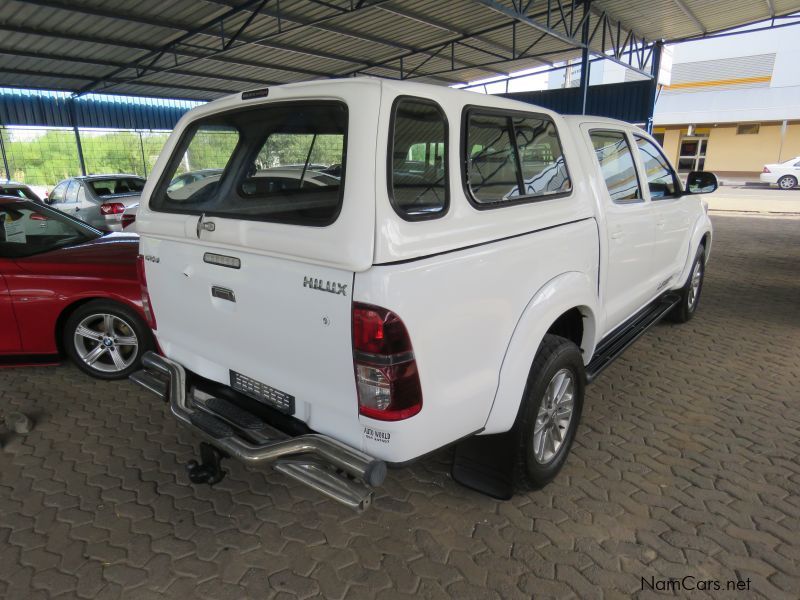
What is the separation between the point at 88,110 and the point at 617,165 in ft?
64.5

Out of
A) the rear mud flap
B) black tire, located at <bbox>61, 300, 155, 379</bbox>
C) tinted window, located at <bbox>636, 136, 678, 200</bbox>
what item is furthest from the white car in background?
black tire, located at <bbox>61, 300, 155, 379</bbox>

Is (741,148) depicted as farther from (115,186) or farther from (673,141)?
(115,186)

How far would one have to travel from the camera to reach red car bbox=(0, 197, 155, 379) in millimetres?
3980

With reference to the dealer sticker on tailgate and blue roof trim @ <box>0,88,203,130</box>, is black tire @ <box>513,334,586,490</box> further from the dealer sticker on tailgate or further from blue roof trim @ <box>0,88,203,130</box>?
blue roof trim @ <box>0,88,203,130</box>

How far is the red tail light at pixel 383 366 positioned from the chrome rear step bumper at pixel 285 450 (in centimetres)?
21

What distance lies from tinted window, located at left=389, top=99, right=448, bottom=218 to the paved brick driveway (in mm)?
1627

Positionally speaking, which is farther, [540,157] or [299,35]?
[299,35]

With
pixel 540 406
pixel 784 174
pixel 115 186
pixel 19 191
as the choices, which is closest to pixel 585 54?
pixel 115 186

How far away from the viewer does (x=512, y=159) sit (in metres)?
2.57

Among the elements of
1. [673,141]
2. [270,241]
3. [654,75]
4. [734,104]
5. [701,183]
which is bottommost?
[270,241]

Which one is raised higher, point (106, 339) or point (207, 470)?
point (106, 339)

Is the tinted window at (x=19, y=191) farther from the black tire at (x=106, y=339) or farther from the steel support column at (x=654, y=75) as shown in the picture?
the steel support column at (x=654, y=75)

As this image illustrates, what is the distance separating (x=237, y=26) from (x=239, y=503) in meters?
11.8

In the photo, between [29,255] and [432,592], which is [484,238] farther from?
[29,255]
